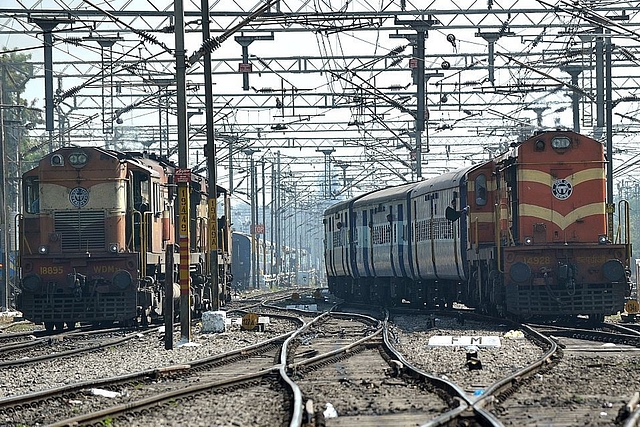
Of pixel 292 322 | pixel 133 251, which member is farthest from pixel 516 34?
pixel 133 251

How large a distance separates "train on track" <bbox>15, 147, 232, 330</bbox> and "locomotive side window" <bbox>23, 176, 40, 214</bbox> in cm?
2

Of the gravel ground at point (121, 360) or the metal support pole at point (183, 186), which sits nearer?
the gravel ground at point (121, 360)

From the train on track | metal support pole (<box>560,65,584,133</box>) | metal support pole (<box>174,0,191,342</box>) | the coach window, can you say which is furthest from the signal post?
metal support pole (<box>560,65,584,133</box>)

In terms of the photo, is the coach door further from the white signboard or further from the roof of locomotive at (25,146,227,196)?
the roof of locomotive at (25,146,227,196)

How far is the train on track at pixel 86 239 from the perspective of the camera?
2311 cm

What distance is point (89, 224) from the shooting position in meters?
23.5

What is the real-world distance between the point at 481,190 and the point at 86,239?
8541 millimetres

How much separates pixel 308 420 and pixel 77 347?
1115 centimetres

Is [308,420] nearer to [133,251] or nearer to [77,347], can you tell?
[77,347]

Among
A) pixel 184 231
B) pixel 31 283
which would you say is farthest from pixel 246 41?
pixel 184 231

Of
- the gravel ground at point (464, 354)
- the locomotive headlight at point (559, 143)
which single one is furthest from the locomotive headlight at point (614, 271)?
the locomotive headlight at point (559, 143)

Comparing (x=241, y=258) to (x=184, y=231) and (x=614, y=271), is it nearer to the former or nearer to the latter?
(x=614, y=271)

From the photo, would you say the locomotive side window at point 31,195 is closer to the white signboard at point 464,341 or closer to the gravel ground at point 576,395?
the white signboard at point 464,341

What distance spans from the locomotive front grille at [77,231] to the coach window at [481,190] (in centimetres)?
807
